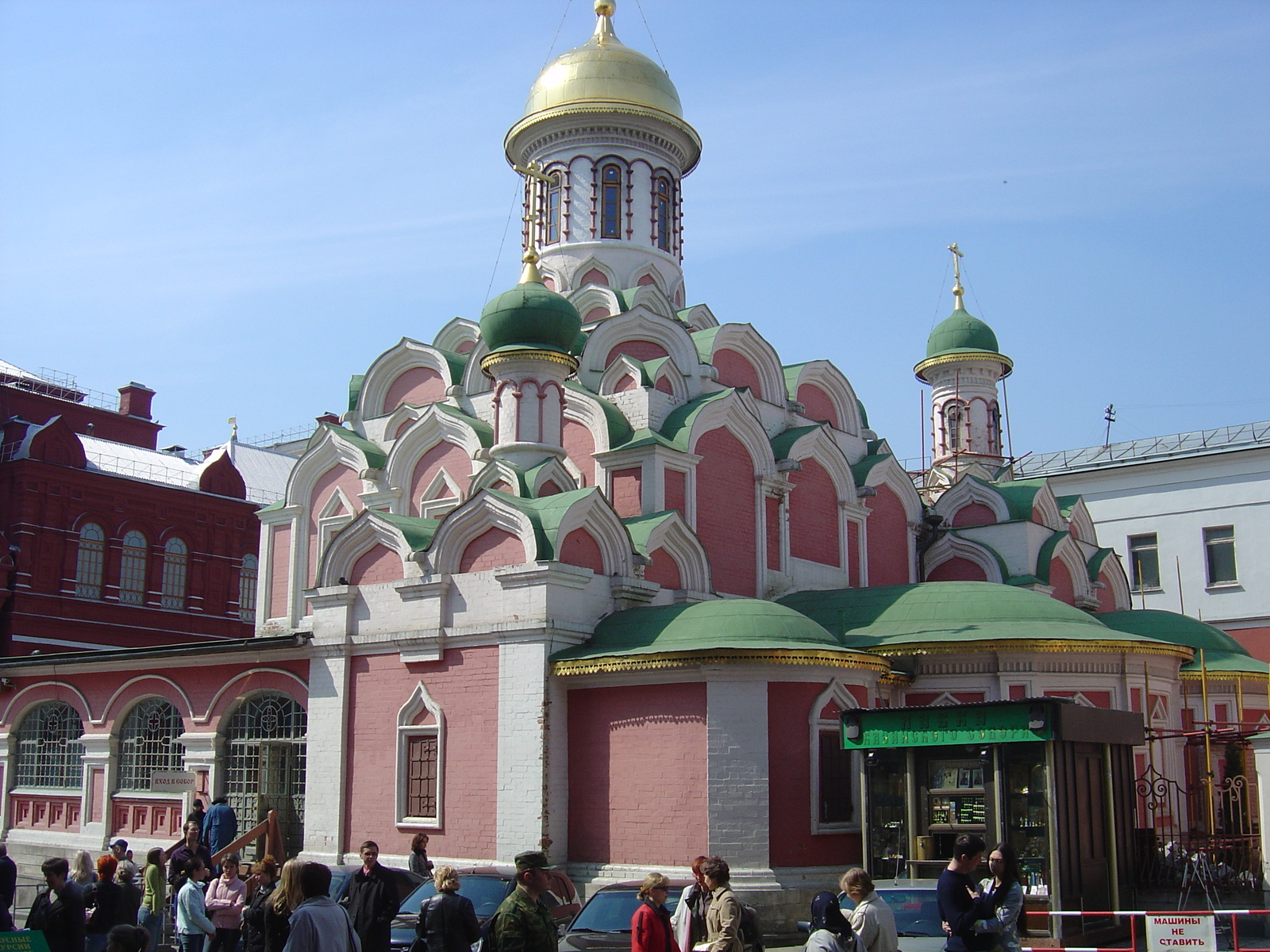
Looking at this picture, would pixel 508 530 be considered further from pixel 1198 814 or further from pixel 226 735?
pixel 1198 814

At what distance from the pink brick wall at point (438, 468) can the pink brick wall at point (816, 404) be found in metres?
5.27

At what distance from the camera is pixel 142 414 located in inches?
1250

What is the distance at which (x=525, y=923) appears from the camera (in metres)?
5.54

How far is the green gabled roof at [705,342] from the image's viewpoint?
59.6 feet

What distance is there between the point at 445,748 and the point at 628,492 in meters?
3.90

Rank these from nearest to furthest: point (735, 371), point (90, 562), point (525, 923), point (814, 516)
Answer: point (525, 923)
point (814, 516)
point (735, 371)
point (90, 562)

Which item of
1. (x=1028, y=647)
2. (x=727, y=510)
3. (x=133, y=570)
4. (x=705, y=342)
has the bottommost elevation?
(x=1028, y=647)

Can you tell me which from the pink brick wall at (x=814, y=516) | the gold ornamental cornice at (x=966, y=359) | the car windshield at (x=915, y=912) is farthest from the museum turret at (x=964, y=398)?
the car windshield at (x=915, y=912)

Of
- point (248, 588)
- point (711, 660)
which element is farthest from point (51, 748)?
point (711, 660)

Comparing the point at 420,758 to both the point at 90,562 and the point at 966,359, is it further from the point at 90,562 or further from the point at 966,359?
the point at 90,562

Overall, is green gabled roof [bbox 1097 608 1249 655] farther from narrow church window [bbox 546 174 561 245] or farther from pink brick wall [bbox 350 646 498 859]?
narrow church window [bbox 546 174 561 245]

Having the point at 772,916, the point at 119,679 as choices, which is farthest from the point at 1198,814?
the point at 119,679

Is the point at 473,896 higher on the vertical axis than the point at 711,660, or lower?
lower

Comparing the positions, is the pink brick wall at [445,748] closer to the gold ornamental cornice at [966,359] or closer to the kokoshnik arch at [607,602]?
Result: the kokoshnik arch at [607,602]
